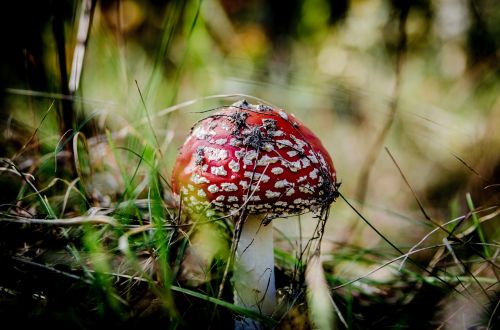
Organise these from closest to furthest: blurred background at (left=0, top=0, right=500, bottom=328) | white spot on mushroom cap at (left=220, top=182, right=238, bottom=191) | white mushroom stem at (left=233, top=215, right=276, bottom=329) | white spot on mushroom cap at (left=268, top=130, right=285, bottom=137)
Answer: white spot on mushroom cap at (left=220, top=182, right=238, bottom=191)
white spot on mushroom cap at (left=268, top=130, right=285, bottom=137)
white mushroom stem at (left=233, top=215, right=276, bottom=329)
blurred background at (left=0, top=0, right=500, bottom=328)

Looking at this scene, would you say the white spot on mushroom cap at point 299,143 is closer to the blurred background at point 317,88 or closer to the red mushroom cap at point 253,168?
the red mushroom cap at point 253,168

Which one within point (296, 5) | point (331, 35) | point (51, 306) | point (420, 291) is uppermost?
point (296, 5)

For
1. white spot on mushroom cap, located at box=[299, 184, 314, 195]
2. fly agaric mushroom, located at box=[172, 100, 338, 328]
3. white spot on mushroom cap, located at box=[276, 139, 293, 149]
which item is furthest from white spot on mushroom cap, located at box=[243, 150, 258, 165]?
white spot on mushroom cap, located at box=[299, 184, 314, 195]

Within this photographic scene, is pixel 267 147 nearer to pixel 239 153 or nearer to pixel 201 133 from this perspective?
pixel 239 153

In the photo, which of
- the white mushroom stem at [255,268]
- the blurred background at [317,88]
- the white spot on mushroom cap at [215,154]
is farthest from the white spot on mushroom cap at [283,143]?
the blurred background at [317,88]

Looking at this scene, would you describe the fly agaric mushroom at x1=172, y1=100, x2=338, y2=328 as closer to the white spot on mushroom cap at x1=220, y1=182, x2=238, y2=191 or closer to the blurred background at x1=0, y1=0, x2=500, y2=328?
the white spot on mushroom cap at x1=220, y1=182, x2=238, y2=191

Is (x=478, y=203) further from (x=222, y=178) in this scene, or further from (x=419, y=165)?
(x=222, y=178)

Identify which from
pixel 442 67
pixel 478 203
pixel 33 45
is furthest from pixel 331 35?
pixel 33 45

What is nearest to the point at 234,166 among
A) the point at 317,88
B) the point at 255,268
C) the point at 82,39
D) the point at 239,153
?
the point at 239,153
